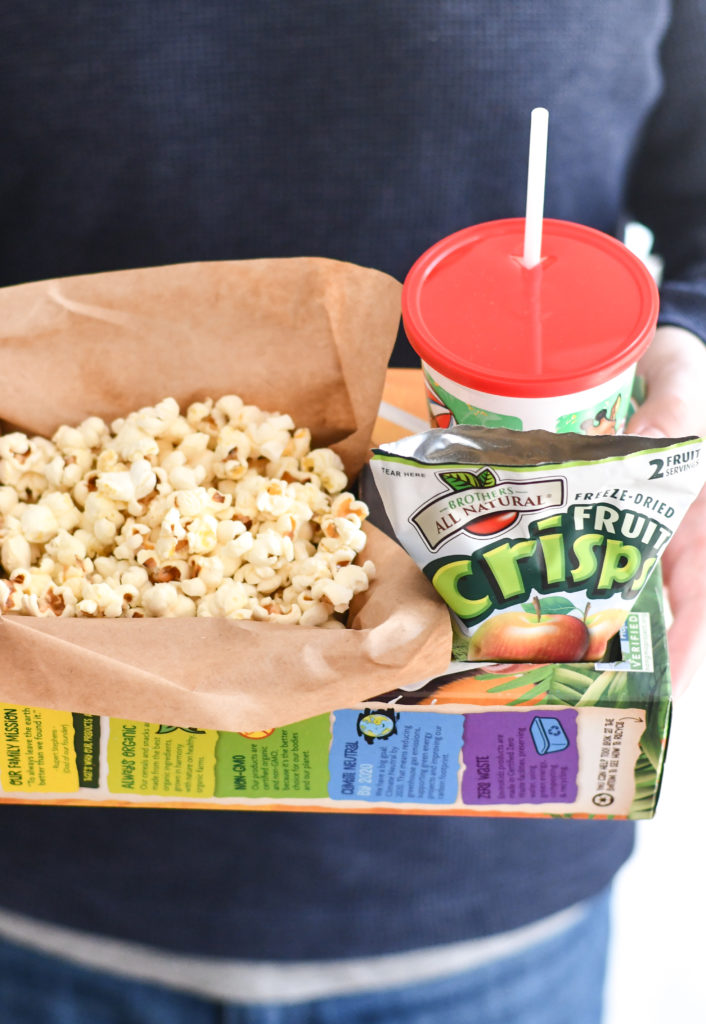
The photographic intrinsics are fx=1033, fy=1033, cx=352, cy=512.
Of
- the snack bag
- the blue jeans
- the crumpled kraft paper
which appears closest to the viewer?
the snack bag

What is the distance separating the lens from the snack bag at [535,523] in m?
0.57

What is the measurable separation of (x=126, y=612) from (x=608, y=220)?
0.60m

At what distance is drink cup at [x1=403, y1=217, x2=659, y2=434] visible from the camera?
1.99 ft

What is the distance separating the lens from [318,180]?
89cm

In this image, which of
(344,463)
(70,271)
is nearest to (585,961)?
(344,463)

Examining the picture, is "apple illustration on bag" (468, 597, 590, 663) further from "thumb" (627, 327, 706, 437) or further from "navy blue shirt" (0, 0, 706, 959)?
"navy blue shirt" (0, 0, 706, 959)

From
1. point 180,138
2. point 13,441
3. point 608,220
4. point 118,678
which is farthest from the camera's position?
point 608,220

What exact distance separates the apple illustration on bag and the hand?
14cm

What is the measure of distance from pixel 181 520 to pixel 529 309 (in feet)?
0.85

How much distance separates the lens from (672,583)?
0.86m

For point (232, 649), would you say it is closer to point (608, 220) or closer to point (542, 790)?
point (542, 790)

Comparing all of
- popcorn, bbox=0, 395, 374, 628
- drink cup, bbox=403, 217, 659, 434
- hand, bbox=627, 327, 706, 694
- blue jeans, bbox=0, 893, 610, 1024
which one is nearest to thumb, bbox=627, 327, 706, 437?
hand, bbox=627, 327, 706, 694

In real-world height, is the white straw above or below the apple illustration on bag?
above

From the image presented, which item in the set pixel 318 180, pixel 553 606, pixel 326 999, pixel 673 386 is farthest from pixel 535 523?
pixel 326 999
